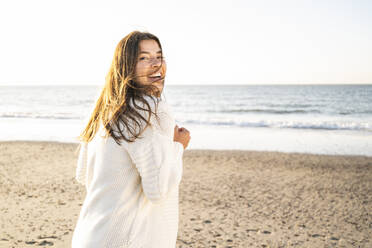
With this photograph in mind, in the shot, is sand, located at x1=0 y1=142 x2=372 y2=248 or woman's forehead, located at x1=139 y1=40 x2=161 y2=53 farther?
sand, located at x1=0 y1=142 x2=372 y2=248

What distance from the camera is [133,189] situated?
4.02 feet

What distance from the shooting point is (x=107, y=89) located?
132cm

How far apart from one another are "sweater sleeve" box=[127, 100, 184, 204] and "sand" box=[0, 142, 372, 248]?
110 inches

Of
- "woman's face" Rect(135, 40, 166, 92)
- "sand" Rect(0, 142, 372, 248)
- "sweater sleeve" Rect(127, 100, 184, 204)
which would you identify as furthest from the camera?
"sand" Rect(0, 142, 372, 248)

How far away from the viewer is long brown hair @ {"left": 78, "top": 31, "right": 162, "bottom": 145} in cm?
116

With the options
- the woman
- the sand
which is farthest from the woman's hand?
the sand

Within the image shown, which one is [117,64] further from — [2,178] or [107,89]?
[2,178]

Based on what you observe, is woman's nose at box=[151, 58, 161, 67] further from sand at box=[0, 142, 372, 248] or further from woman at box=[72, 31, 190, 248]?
sand at box=[0, 142, 372, 248]

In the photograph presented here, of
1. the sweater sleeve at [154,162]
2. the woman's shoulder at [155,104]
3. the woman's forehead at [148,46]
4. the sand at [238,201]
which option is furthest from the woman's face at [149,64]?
the sand at [238,201]

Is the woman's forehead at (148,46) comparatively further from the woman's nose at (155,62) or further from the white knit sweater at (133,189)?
the white knit sweater at (133,189)

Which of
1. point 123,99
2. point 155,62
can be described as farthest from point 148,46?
point 123,99

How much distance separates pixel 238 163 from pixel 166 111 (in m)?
6.73

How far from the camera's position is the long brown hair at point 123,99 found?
3.81 ft

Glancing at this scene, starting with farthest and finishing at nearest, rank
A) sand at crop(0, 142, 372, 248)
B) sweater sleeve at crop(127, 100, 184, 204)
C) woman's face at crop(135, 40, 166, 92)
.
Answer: sand at crop(0, 142, 372, 248) < woman's face at crop(135, 40, 166, 92) < sweater sleeve at crop(127, 100, 184, 204)
